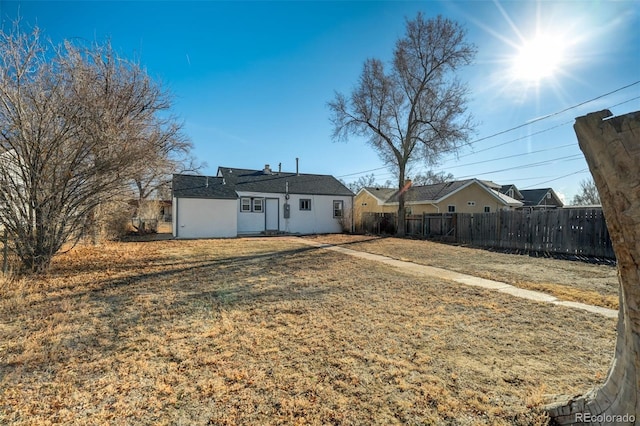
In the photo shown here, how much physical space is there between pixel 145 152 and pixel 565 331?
355 inches

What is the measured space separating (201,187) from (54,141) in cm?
1221

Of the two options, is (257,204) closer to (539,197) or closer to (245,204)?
(245,204)

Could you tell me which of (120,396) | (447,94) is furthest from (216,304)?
(447,94)

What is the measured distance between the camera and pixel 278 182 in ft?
72.5

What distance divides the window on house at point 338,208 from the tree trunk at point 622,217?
21118 mm

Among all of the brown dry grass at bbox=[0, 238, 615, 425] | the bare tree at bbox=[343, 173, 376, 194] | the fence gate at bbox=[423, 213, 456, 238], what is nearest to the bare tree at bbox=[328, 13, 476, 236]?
the fence gate at bbox=[423, 213, 456, 238]

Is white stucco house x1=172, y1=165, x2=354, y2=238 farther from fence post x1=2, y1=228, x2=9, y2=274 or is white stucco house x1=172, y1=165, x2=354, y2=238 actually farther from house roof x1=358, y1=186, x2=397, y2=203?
fence post x1=2, y1=228, x2=9, y2=274

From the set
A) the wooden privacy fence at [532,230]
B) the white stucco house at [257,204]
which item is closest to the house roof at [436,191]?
the white stucco house at [257,204]

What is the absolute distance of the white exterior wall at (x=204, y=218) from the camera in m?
17.3

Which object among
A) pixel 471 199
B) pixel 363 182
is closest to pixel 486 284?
pixel 471 199

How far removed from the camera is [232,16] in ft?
29.4

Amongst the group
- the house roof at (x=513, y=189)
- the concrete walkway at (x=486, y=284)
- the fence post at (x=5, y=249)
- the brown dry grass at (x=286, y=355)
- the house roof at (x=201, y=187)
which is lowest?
the brown dry grass at (x=286, y=355)

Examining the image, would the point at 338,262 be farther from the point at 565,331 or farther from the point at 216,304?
the point at 565,331

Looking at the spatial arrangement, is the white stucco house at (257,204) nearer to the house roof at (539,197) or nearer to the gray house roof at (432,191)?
the gray house roof at (432,191)
